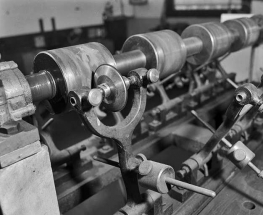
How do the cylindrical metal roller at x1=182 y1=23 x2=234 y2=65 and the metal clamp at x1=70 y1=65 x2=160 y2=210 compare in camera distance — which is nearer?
the metal clamp at x1=70 y1=65 x2=160 y2=210

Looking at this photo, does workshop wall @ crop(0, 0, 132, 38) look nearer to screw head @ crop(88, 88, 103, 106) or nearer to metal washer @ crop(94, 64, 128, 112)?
metal washer @ crop(94, 64, 128, 112)

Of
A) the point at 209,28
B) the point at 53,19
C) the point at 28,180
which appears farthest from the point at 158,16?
the point at 28,180

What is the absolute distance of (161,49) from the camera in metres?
0.87

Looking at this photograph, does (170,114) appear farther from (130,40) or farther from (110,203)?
(130,40)

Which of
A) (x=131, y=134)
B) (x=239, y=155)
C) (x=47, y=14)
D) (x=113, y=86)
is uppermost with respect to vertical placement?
(x=47, y=14)

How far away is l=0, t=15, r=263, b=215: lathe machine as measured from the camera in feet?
1.69

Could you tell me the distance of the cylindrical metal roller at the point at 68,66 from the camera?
64 cm

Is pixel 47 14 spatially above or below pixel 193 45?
above

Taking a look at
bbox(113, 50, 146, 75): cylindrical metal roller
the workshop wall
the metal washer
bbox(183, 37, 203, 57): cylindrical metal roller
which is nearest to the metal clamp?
the metal washer

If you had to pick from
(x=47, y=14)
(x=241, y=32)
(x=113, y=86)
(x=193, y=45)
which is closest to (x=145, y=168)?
(x=113, y=86)

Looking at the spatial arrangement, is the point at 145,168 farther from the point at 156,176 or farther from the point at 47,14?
the point at 47,14

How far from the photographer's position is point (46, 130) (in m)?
1.08

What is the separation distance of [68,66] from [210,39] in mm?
588

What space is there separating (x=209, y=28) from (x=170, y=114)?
506mm
